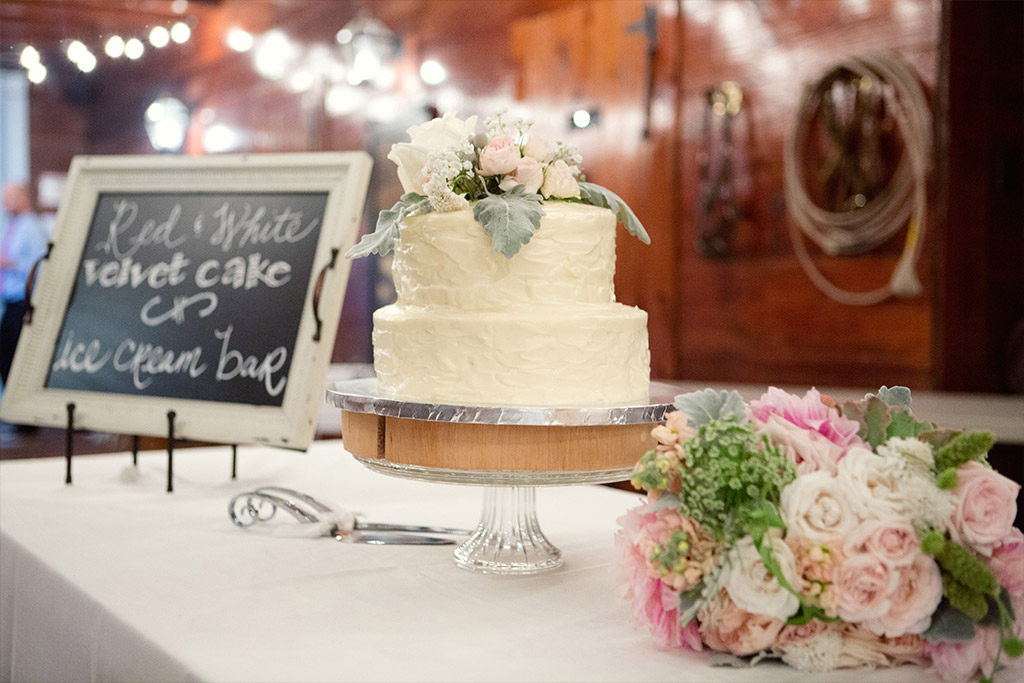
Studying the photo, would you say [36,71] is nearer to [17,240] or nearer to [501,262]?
[17,240]

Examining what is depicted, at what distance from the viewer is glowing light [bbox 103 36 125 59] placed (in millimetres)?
7226

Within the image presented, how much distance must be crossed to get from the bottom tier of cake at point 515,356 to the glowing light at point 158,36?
7.26 metres

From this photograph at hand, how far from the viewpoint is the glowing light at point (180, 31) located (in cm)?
790

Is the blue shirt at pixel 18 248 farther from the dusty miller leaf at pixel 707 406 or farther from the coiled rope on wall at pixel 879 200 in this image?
the dusty miller leaf at pixel 707 406

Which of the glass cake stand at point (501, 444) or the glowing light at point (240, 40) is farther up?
the glowing light at point (240, 40)

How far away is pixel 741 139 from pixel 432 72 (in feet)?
9.72

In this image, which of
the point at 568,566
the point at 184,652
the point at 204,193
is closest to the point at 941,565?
the point at 568,566

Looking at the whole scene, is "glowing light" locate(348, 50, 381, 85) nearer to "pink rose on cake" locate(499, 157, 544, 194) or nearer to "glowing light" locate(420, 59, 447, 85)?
"glowing light" locate(420, 59, 447, 85)

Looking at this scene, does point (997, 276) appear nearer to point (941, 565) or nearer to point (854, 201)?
point (854, 201)

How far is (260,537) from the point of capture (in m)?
1.54

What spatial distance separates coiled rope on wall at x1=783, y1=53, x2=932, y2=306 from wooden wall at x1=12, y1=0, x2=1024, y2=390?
5 cm

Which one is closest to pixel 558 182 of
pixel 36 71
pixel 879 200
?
pixel 879 200

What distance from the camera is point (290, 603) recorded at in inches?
47.3

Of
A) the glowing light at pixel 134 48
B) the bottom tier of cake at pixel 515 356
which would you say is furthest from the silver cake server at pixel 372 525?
the glowing light at pixel 134 48
